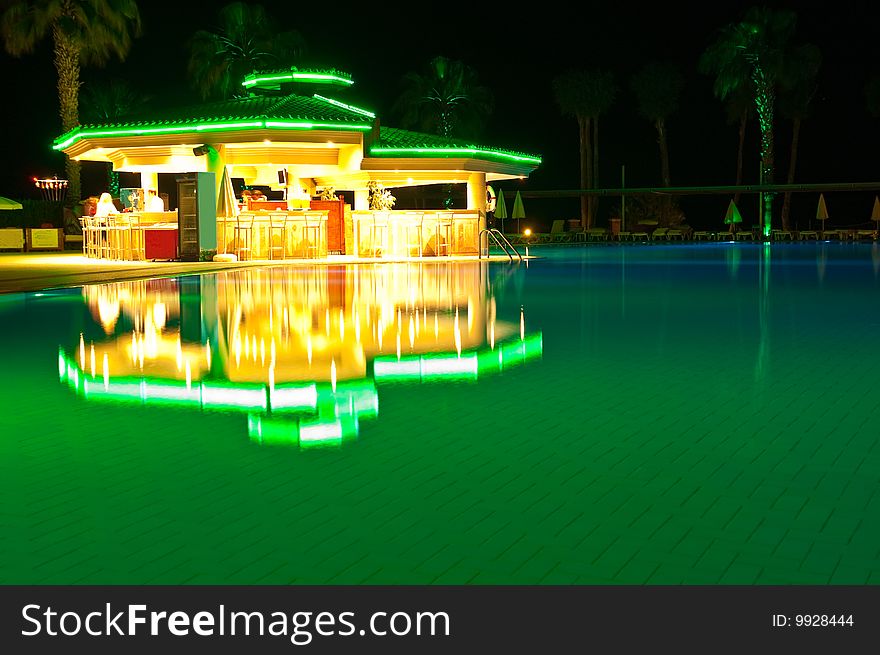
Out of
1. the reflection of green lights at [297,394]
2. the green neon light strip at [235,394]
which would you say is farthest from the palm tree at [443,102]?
the green neon light strip at [235,394]

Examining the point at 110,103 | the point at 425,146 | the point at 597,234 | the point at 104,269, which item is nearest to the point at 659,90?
the point at 597,234

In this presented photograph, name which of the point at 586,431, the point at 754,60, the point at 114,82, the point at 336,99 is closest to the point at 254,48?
the point at 114,82

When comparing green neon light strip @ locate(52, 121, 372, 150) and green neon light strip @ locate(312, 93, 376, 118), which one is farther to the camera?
green neon light strip @ locate(312, 93, 376, 118)

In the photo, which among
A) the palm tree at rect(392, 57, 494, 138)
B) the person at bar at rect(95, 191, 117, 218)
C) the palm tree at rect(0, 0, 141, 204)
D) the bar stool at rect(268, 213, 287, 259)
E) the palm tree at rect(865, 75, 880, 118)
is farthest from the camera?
the palm tree at rect(392, 57, 494, 138)

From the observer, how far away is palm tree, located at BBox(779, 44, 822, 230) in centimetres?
4475

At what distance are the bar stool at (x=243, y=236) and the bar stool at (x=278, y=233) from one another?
483 millimetres

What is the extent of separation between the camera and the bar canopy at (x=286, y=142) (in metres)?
27.5

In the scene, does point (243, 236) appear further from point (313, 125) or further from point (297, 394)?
point (297, 394)

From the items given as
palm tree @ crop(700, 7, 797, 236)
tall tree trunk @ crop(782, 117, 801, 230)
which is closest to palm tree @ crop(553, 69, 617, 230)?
palm tree @ crop(700, 7, 797, 236)

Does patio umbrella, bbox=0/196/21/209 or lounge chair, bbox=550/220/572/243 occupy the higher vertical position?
patio umbrella, bbox=0/196/21/209

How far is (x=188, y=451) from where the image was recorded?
550cm

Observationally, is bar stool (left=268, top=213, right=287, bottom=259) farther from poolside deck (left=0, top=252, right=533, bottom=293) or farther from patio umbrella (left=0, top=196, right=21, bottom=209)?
patio umbrella (left=0, top=196, right=21, bottom=209)

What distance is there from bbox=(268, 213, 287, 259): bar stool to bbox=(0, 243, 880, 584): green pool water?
16398mm

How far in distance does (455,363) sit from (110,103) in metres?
34.3
